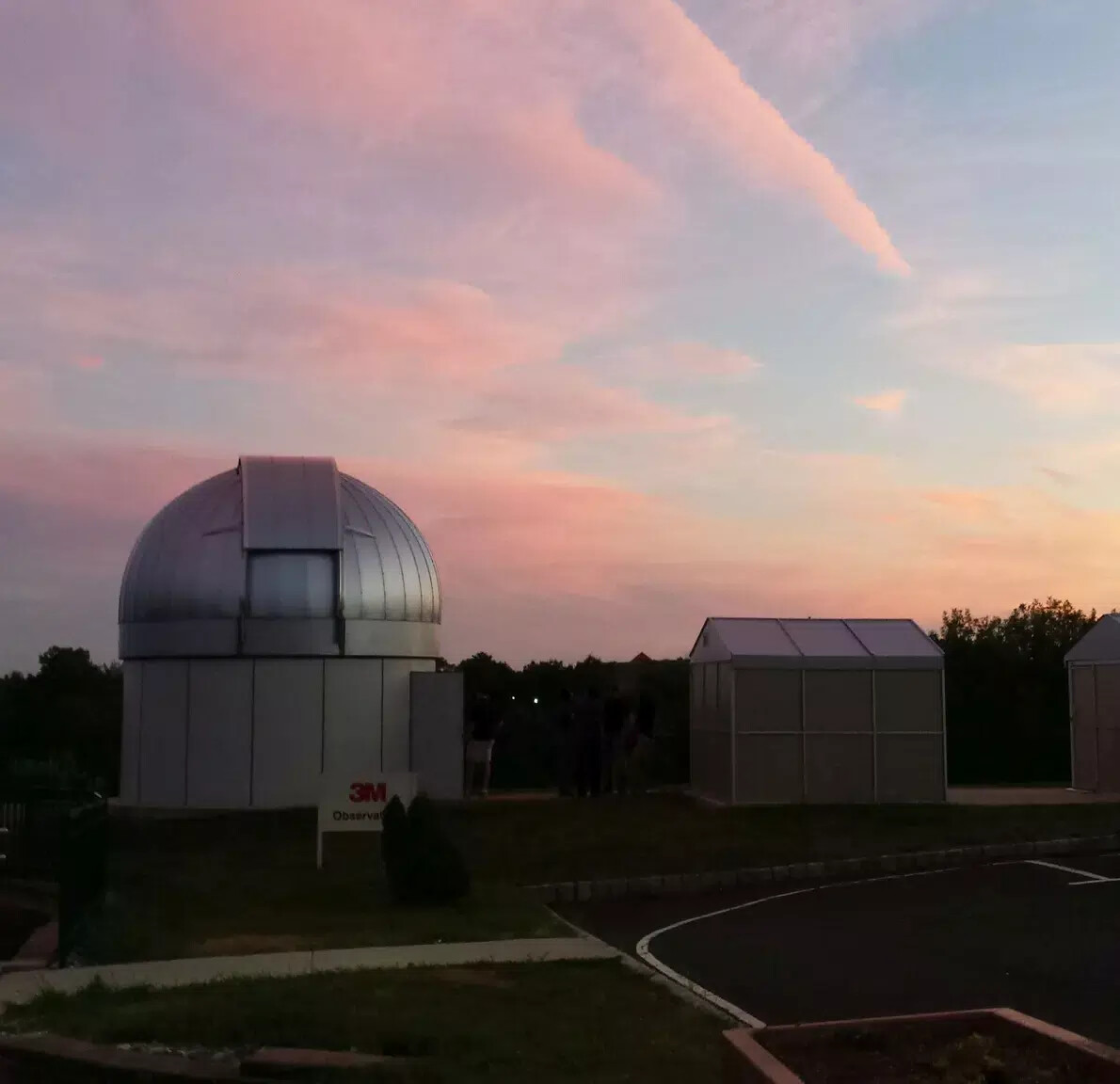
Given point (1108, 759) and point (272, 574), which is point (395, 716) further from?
point (1108, 759)

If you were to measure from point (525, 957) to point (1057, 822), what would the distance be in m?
11.9

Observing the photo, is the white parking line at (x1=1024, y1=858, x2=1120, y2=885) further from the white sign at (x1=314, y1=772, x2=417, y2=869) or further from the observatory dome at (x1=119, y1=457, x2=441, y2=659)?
the observatory dome at (x1=119, y1=457, x2=441, y2=659)

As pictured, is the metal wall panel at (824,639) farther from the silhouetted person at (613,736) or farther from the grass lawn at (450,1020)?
the grass lawn at (450,1020)

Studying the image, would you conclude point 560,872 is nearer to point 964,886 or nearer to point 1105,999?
point 964,886

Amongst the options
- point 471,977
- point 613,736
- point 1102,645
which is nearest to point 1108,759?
point 1102,645

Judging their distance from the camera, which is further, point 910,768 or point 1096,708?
point 1096,708

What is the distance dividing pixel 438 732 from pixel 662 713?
39.4 ft

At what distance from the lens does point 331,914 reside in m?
12.6

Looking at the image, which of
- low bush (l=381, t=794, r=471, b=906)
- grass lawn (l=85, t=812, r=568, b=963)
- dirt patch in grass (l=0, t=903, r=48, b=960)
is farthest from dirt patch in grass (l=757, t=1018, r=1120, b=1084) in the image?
dirt patch in grass (l=0, t=903, r=48, b=960)

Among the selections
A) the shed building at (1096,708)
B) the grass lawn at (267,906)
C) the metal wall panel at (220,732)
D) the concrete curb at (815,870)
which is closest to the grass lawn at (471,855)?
the grass lawn at (267,906)

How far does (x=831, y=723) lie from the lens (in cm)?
2147

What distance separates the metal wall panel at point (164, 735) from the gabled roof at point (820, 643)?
8820 millimetres

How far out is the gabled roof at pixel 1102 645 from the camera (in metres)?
24.8

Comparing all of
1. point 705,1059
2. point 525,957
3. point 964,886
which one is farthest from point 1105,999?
point 964,886
